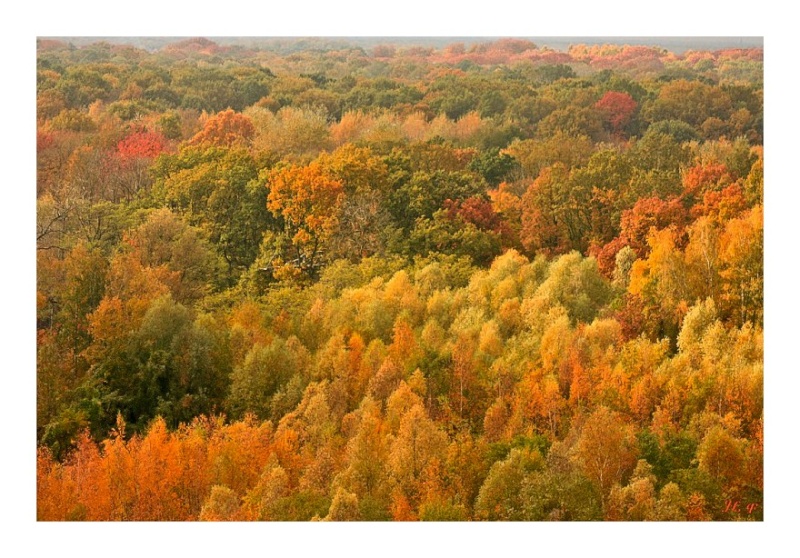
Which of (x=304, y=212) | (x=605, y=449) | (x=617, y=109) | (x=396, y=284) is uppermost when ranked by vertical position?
(x=617, y=109)

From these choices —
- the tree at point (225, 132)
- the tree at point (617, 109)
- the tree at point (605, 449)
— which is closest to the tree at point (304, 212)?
the tree at point (225, 132)

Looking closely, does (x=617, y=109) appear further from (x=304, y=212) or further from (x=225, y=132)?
(x=225, y=132)

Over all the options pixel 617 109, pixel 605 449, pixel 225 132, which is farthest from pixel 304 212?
pixel 605 449

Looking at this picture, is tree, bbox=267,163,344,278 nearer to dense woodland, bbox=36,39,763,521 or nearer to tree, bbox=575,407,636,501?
dense woodland, bbox=36,39,763,521

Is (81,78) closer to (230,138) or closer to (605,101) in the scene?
(230,138)

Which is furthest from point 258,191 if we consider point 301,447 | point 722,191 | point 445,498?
point 722,191

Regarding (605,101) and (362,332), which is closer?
(362,332)

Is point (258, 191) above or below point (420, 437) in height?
above

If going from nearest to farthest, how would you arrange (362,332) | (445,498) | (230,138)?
1. (445,498)
2. (362,332)
3. (230,138)

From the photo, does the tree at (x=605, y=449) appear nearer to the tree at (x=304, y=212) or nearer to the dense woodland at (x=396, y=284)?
the dense woodland at (x=396, y=284)
